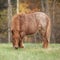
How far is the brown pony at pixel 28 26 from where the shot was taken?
14.3 meters

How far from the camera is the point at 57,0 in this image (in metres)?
27.1

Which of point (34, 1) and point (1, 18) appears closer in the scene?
point (1, 18)

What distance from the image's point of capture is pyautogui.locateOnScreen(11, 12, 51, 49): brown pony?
46.9 feet

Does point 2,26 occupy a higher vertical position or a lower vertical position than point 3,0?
lower

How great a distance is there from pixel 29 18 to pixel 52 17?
29.0ft

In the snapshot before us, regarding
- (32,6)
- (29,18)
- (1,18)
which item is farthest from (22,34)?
(32,6)

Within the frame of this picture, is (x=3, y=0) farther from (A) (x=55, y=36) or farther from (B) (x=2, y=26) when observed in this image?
(A) (x=55, y=36)

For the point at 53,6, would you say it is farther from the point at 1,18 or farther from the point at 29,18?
the point at 29,18

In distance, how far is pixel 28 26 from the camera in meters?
14.8

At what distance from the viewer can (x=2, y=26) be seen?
2320cm

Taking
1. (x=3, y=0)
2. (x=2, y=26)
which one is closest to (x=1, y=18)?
(x=2, y=26)

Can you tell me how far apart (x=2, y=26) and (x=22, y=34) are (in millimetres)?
8835

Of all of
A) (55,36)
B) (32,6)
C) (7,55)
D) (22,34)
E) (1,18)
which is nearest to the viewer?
(7,55)

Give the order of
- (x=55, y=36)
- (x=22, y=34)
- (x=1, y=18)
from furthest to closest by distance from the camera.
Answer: (x=1, y=18) < (x=55, y=36) < (x=22, y=34)
